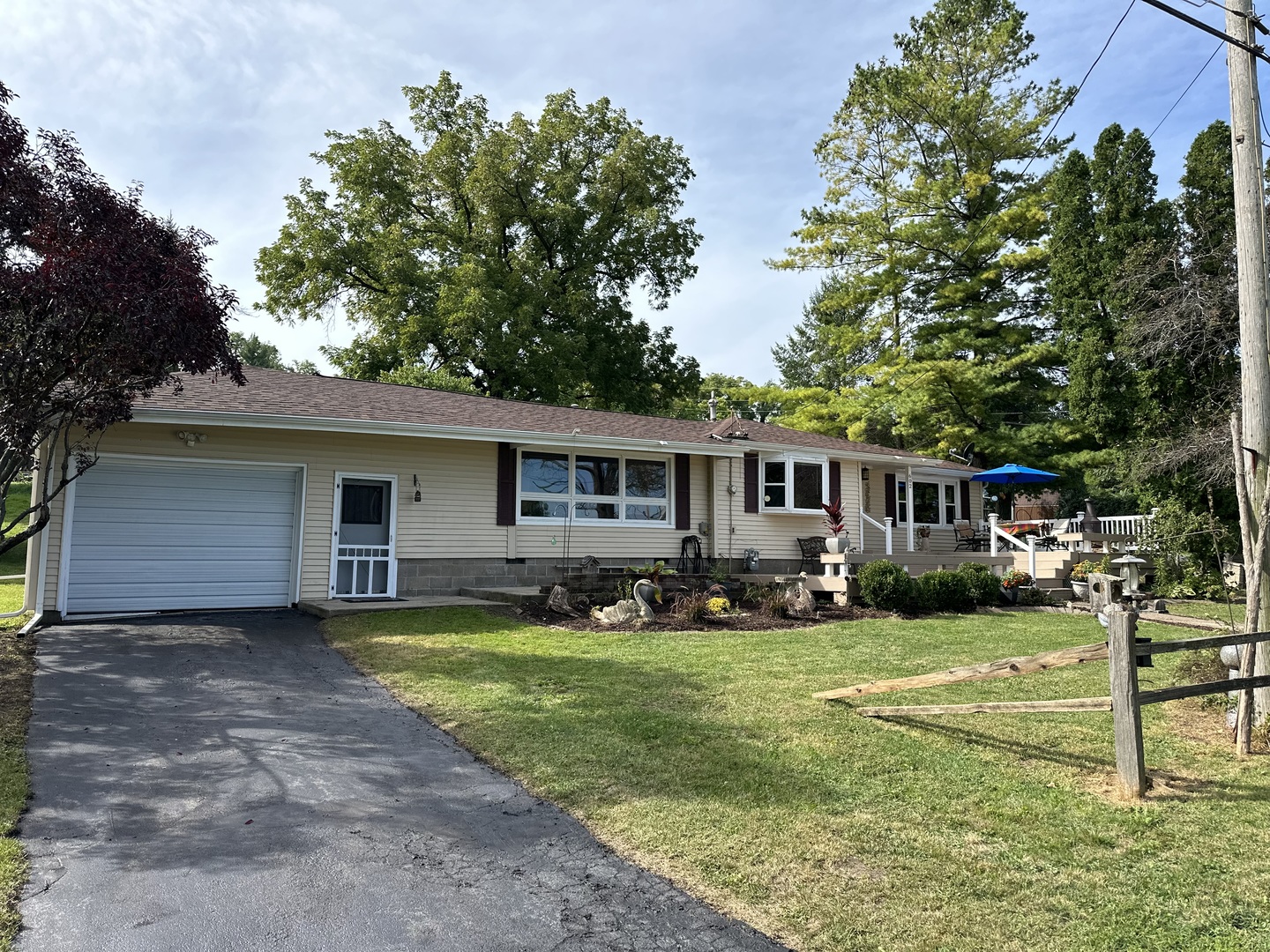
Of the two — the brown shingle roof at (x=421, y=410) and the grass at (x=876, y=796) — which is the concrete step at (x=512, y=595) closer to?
the brown shingle roof at (x=421, y=410)

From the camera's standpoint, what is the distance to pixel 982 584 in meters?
13.2

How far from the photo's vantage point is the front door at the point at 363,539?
472 inches

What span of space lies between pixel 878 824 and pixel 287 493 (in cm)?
1007

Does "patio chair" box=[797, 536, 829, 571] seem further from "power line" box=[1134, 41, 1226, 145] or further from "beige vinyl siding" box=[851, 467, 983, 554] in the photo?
"power line" box=[1134, 41, 1226, 145]

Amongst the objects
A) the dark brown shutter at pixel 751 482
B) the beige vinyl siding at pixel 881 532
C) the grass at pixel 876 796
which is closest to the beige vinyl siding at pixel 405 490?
the dark brown shutter at pixel 751 482

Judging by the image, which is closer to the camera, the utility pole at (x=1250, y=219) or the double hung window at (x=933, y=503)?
the utility pole at (x=1250, y=219)

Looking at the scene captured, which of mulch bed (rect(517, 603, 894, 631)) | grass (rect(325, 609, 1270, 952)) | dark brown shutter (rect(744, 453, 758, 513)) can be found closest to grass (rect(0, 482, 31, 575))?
mulch bed (rect(517, 603, 894, 631))

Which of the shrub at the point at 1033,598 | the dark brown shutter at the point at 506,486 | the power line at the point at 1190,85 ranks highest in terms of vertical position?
the power line at the point at 1190,85

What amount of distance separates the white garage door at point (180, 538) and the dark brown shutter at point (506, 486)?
3180mm

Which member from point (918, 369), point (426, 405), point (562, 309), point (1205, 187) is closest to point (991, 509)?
point (918, 369)

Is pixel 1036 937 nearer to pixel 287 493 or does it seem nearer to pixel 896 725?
pixel 896 725

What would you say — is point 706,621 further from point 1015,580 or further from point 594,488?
point 1015,580

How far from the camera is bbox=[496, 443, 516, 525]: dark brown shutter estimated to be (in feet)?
43.5

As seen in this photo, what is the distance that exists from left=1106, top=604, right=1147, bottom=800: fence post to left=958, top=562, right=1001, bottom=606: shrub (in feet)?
29.4
